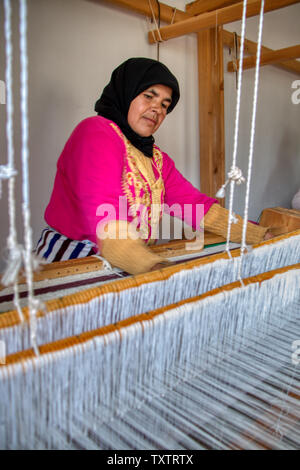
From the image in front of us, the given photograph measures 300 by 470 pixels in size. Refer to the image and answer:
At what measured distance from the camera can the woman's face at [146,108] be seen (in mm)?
1493

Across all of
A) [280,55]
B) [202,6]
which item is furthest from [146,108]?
[280,55]

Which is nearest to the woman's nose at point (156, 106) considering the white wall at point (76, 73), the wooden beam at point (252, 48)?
the white wall at point (76, 73)

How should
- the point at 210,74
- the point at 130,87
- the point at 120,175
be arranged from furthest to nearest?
the point at 210,74 < the point at 130,87 < the point at 120,175

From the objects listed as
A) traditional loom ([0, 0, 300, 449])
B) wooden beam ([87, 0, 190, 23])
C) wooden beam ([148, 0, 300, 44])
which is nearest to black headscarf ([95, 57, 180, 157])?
traditional loom ([0, 0, 300, 449])

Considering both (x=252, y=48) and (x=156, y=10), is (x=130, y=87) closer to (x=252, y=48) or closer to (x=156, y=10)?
(x=156, y=10)

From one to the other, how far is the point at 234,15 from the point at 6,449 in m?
2.35

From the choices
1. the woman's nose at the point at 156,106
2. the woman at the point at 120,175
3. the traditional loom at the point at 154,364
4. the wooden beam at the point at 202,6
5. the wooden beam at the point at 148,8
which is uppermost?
the wooden beam at the point at 202,6

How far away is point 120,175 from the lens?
1.34 m

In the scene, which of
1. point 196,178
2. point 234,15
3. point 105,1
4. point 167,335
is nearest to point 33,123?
point 105,1

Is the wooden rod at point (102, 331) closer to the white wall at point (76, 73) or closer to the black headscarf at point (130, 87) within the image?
the black headscarf at point (130, 87)

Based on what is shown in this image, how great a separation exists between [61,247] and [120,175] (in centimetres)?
33

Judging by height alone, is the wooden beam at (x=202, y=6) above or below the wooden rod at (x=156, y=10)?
above

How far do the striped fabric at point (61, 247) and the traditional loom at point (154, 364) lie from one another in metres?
0.39

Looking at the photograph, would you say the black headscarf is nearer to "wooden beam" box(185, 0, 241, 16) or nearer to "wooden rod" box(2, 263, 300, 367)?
"wooden rod" box(2, 263, 300, 367)
